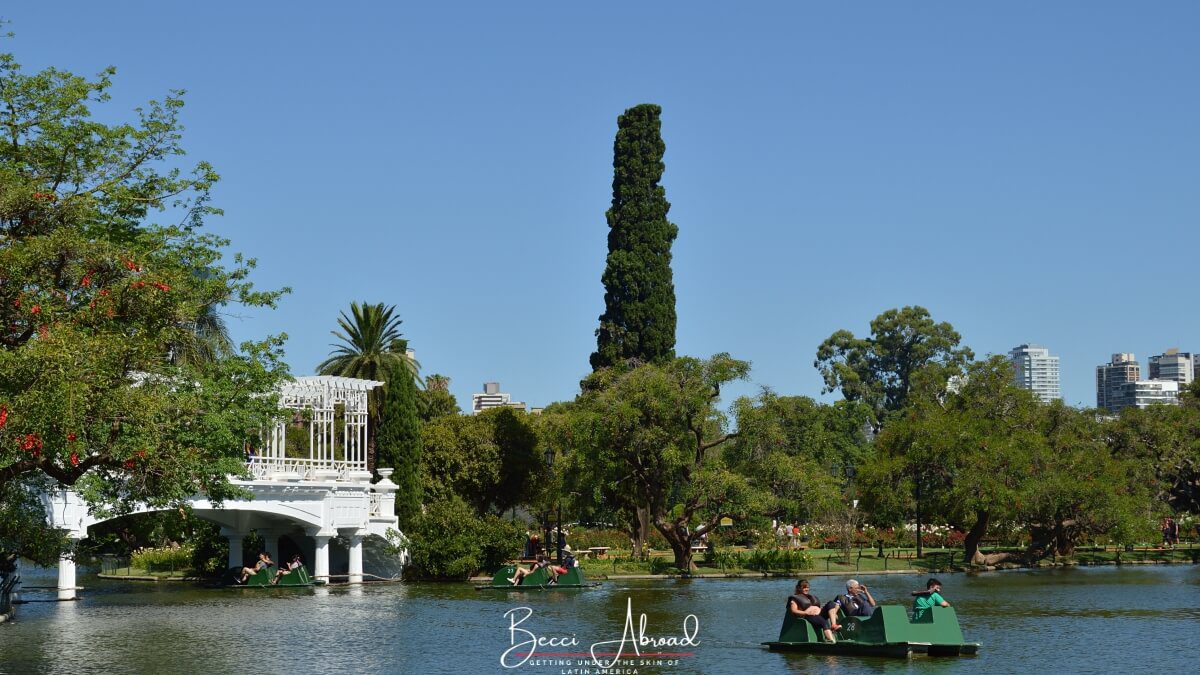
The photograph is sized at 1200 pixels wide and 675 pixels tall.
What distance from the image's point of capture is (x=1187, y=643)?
3112cm

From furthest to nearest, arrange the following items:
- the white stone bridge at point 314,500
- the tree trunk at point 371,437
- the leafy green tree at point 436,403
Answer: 1. the leafy green tree at point 436,403
2. the tree trunk at point 371,437
3. the white stone bridge at point 314,500

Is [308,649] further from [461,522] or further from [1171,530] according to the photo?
[1171,530]

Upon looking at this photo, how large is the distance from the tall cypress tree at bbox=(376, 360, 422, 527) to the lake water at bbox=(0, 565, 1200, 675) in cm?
677

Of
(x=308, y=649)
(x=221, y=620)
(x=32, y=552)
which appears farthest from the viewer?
(x=221, y=620)

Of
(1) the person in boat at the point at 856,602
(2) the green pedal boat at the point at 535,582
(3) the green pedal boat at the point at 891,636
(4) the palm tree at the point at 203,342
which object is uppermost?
(4) the palm tree at the point at 203,342

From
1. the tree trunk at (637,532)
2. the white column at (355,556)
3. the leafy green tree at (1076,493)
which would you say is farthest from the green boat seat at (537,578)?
the leafy green tree at (1076,493)

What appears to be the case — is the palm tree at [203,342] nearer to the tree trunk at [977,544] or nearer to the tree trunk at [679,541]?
the tree trunk at [679,541]

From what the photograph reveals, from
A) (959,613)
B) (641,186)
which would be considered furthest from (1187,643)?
(641,186)

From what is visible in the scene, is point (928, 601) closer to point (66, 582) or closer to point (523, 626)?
point (523, 626)

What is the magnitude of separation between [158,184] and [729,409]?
29906 mm

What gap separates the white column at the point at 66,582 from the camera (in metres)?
45.1

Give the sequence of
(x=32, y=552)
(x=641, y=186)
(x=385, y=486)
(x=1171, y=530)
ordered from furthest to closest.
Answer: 1. (x=1171, y=530)
2. (x=641, y=186)
3. (x=385, y=486)
4. (x=32, y=552)

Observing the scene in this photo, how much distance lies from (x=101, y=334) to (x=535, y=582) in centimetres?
2472

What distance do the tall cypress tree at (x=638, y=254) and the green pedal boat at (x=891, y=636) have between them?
44.0 metres
